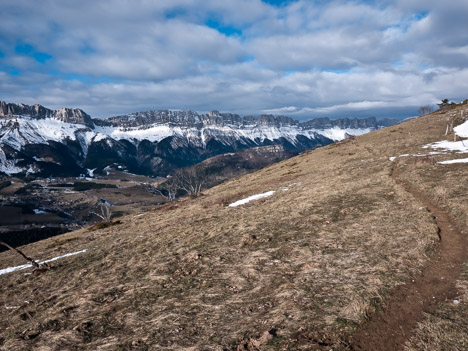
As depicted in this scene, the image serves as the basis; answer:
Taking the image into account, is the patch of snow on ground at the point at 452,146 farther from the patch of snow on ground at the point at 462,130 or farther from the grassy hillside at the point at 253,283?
the grassy hillside at the point at 253,283

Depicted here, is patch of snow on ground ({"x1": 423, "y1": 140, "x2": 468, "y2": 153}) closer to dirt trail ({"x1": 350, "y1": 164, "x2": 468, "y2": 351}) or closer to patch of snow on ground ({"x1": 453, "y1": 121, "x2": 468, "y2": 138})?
patch of snow on ground ({"x1": 453, "y1": 121, "x2": 468, "y2": 138})

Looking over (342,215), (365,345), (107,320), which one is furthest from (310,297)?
(342,215)

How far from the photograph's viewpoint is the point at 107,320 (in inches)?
448

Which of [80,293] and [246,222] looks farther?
[246,222]

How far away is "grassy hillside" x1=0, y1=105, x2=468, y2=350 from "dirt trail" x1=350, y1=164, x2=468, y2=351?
0.84 feet

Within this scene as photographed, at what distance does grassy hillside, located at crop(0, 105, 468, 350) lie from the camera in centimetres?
911

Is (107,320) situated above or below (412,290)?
below

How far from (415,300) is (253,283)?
251 inches

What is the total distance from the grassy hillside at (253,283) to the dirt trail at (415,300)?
26 centimetres

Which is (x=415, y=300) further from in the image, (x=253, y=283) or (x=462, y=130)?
(x=462, y=130)

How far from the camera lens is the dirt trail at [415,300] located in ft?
27.2

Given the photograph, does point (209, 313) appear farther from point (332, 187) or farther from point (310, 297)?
point (332, 187)

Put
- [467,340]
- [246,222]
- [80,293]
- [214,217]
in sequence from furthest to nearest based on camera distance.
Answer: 1. [214,217]
2. [246,222]
3. [80,293]
4. [467,340]

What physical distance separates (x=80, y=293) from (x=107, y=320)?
4.38 metres
